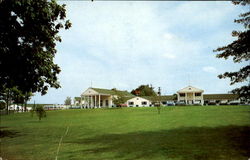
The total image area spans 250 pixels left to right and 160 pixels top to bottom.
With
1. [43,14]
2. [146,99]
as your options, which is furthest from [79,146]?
[146,99]

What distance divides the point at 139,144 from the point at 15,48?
834 cm

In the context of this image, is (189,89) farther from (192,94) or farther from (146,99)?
(146,99)

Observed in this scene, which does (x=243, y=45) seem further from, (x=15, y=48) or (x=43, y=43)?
(x=15, y=48)

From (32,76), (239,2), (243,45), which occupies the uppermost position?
(239,2)

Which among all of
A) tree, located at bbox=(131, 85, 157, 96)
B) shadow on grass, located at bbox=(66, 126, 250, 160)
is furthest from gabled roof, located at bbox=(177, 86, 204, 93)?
shadow on grass, located at bbox=(66, 126, 250, 160)

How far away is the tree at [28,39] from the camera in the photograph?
396 inches

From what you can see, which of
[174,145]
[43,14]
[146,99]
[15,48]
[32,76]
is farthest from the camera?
[146,99]

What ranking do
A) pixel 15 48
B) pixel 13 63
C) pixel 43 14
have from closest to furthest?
pixel 43 14, pixel 15 48, pixel 13 63

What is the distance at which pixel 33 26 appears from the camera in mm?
10953

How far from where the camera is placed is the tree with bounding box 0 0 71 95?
10070 mm

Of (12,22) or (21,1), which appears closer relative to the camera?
(21,1)

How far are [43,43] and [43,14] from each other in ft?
8.44

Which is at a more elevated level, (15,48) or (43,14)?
(43,14)

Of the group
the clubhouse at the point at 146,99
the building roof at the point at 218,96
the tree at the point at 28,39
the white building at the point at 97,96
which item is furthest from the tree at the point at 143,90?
the tree at the point at 28,39
